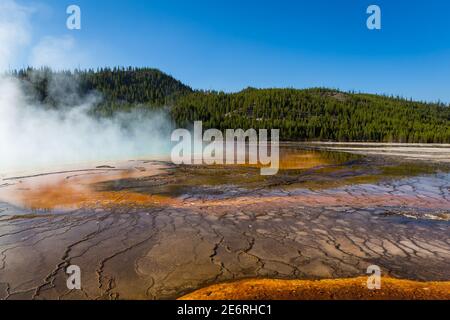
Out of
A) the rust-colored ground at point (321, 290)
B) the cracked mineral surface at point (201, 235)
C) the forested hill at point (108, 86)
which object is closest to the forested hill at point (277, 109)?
the forested hill at point (108, 86)

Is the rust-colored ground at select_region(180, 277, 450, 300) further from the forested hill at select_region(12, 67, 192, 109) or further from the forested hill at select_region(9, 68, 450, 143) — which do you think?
the forested hill at select_region(12, 67, 192, 109)

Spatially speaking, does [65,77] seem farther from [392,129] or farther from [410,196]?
Answer: [410,196]

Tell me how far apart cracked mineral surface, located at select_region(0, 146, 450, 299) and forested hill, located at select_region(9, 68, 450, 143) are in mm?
72534

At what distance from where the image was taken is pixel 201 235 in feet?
25.3

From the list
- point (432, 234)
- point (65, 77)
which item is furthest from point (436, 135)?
point (65, 77)

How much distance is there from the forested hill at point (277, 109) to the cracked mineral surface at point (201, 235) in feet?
238

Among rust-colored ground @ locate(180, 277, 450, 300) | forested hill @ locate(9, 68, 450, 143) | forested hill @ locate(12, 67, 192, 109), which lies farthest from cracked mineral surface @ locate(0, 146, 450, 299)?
forested hill @ locate(12, 67, 192, 109)

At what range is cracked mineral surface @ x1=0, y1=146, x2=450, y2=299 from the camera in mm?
5621

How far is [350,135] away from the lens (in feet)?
277

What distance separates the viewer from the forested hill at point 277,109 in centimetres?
8844

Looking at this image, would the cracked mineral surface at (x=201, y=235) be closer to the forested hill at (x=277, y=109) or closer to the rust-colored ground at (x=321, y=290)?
the rust-colored ground at (x=321, y=290)

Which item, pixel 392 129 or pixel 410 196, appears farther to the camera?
pixel 392 129

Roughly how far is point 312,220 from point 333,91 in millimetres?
174836

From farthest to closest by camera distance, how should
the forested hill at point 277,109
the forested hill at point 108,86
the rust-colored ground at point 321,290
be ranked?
the forested hill at point 108,86 → the forested hill at point 277,109 → the rust-colored ground at point 321,290
